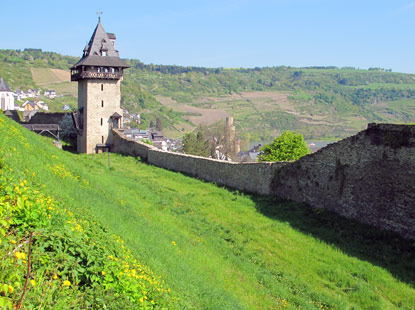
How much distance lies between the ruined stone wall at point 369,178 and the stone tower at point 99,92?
19.3 m

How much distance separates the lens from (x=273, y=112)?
629 feet

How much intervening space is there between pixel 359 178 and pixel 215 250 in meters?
5.70

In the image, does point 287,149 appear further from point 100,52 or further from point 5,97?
point 5,97

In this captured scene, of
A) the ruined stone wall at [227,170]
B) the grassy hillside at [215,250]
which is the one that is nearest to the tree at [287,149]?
the ruined stone wall at [227,170]

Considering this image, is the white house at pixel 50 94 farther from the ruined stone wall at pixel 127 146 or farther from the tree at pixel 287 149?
the tree at pixel 287 149

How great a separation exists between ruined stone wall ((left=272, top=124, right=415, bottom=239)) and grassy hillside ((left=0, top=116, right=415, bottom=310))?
531 millimetres

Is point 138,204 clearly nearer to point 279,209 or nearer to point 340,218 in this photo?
point 279,209

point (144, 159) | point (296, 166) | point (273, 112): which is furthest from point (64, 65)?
point (296, 166)

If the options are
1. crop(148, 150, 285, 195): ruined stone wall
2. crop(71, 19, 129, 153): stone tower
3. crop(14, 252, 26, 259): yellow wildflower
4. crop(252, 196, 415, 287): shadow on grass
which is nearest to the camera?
crop(14, 252, 26, 259): yellow wildflower

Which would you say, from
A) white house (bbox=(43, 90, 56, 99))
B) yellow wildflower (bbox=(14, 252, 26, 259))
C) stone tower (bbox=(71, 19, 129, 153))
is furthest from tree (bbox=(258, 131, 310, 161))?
white house (bbox=(43, 90, 56, 99))

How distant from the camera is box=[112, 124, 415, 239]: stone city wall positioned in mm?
11891

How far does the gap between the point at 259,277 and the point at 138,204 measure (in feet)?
16.4

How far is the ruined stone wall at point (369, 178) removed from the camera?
11852 millimetres

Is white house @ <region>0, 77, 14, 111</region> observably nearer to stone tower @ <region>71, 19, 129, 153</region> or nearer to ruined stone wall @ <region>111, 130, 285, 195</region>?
stone tower @ <region>71, 19, 129, 153</region>
